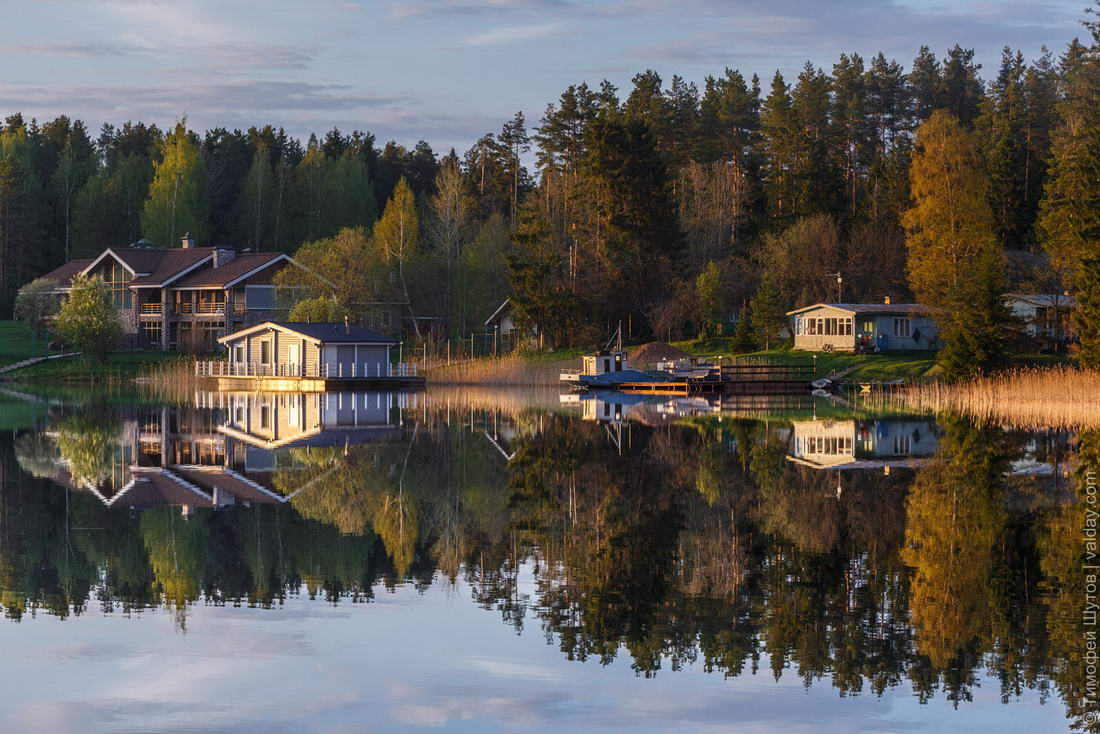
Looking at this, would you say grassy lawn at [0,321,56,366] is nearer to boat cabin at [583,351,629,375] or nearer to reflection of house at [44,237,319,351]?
reflection of house at [44,237,319,351]

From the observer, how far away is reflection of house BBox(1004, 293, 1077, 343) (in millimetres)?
68062

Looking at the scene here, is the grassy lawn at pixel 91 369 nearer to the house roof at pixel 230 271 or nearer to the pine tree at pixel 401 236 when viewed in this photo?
the house roof at pixel 230 271

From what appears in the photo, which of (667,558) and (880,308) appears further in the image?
(880,308)

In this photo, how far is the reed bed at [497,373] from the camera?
72125mm

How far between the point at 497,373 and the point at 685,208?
22282 mm

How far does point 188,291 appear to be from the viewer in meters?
88.6

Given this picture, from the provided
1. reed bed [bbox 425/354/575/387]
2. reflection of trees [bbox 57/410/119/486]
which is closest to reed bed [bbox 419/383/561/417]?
reed bed [bbox 425/354/575/387]

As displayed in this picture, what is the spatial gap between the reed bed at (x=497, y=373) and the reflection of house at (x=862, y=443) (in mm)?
31368

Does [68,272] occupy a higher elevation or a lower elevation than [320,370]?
higher

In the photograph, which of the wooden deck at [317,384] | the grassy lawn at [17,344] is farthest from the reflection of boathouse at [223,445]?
the grassy lawn at [17,344]

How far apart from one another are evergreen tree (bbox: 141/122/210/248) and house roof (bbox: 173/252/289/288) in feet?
54.7

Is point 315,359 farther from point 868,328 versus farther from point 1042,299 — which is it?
point 1042,299

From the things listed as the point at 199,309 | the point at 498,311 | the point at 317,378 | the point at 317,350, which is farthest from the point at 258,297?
the point at 317,378

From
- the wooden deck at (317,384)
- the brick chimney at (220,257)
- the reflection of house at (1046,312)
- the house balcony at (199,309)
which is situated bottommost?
the wooden deck at (317,384)
